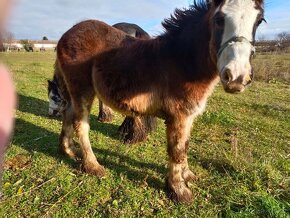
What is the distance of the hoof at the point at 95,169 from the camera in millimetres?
4575

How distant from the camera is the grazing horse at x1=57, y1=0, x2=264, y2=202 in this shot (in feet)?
10.3

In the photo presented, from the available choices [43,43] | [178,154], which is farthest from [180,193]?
[43,43]

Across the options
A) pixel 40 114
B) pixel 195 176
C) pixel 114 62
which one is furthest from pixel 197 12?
pixel 40 114

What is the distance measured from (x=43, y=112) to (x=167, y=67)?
4619 mm

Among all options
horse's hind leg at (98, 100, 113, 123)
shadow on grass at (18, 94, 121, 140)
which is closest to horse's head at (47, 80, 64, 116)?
shadow on grass at (18, 94, 121, 140)

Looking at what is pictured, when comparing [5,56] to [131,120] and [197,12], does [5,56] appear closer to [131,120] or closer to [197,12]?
[197,12]

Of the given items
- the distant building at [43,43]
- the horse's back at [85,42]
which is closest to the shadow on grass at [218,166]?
the horse's back at [85,42]

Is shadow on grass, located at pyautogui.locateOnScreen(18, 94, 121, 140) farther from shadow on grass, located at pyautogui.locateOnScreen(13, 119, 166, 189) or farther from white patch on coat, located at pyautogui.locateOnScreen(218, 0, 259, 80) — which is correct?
white patch on coat, located at pyautogui.locateOnScreen(218, 0, 259, 80)

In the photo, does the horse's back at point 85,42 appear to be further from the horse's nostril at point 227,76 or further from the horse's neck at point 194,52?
the horse's nostril at point 227,76

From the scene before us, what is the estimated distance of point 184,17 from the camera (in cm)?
407

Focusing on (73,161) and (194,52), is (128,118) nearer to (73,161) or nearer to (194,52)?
(73,161)

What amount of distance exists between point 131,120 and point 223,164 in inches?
77.8

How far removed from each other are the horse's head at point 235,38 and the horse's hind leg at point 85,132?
221 cm

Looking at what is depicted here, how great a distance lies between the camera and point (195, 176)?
4.60m
